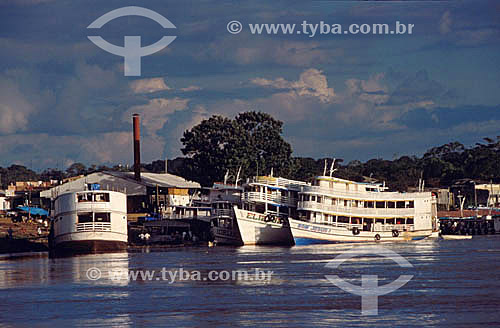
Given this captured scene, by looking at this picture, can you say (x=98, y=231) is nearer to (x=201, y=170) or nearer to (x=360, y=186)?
(x=360, y=186)

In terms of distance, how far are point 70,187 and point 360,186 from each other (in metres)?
48.4

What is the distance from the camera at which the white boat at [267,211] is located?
247 ft

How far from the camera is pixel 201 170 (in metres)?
112

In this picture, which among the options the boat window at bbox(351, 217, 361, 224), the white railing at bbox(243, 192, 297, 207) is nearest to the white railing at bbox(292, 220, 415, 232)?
the boat window at bbox(351, 217, 361, 224)

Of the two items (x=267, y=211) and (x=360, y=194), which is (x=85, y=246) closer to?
(x=267, y=211)

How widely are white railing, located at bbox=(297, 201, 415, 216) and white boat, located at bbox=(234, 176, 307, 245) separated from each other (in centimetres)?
213

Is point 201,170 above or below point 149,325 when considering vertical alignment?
above

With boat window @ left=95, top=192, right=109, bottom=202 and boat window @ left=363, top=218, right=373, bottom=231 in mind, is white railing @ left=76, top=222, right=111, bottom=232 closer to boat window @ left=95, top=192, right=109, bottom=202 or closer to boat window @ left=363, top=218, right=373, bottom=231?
boat window @ left=95, top=192, right=109, bottom=202

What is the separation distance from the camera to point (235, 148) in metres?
112

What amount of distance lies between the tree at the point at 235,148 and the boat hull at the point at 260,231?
32.4 metres

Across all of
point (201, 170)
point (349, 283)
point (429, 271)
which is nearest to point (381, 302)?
point (349, 283)

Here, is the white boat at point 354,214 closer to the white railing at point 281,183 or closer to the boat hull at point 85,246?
the white railing at point 281,183

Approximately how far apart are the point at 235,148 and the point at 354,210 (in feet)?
124
